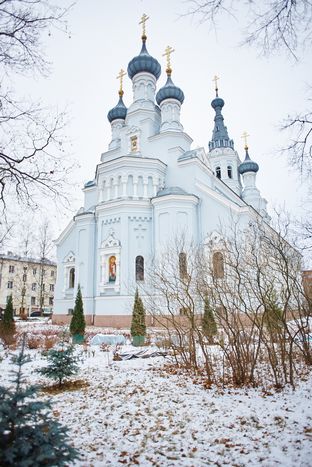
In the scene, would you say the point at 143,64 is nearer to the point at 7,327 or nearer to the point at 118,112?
the point at 118,112

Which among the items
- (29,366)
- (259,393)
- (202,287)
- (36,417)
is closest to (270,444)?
(259,393)

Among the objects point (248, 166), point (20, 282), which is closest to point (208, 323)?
point (248, 166)

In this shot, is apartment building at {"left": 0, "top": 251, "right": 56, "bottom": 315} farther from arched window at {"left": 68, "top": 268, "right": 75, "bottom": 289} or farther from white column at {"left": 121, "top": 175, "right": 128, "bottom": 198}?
white column at {"left": 121, "top": 175, "right": 128, "bottom": 198}

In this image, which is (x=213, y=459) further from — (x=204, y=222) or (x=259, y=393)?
(x=204, y=222)

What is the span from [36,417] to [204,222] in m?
20.7

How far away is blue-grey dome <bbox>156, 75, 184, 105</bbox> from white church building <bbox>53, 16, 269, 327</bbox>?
76 millimetres

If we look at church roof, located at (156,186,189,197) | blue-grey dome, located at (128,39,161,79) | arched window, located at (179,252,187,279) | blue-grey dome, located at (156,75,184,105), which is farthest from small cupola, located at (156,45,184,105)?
arched window, located at (179,252,187,279)

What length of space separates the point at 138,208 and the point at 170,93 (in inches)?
420

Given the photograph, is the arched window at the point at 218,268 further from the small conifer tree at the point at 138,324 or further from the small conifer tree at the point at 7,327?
the small conifer tree at the point at 7,327

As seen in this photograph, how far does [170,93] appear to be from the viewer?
88.2ft

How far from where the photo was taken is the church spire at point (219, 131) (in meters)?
39.9

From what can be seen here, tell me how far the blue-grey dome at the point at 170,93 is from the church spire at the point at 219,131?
13.8m

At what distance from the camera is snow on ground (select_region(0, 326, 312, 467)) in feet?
13.4

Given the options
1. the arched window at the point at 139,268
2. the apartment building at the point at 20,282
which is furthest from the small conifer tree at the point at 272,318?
the apartment building at the point at 20,282
